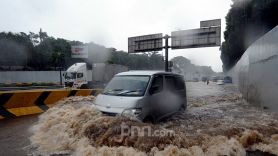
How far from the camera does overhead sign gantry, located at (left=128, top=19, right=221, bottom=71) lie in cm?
2623

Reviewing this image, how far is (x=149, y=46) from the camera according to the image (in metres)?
30.9

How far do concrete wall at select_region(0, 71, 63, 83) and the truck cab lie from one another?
65.7 feet

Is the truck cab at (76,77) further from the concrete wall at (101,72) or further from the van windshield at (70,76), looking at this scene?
the concrete wall at (101,72)

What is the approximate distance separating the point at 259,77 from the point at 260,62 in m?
0.66

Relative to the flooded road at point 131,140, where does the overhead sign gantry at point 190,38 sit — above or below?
above

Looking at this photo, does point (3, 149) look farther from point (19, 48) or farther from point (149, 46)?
point (19, 48)

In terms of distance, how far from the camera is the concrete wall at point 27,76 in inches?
1580

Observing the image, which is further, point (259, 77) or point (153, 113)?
point (259, 77)

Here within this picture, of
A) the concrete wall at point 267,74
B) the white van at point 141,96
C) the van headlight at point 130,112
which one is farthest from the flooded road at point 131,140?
the concrete wall at point 267,74

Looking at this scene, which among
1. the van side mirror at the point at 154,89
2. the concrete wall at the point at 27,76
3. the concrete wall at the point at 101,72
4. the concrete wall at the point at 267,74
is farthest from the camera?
the concrete wall at the point at 27,76

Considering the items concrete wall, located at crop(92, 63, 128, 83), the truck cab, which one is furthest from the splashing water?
concrete wall, located at crop(92, 63, 128, 83)

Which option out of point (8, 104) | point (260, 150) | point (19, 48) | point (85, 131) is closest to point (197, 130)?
point (260, 150)
